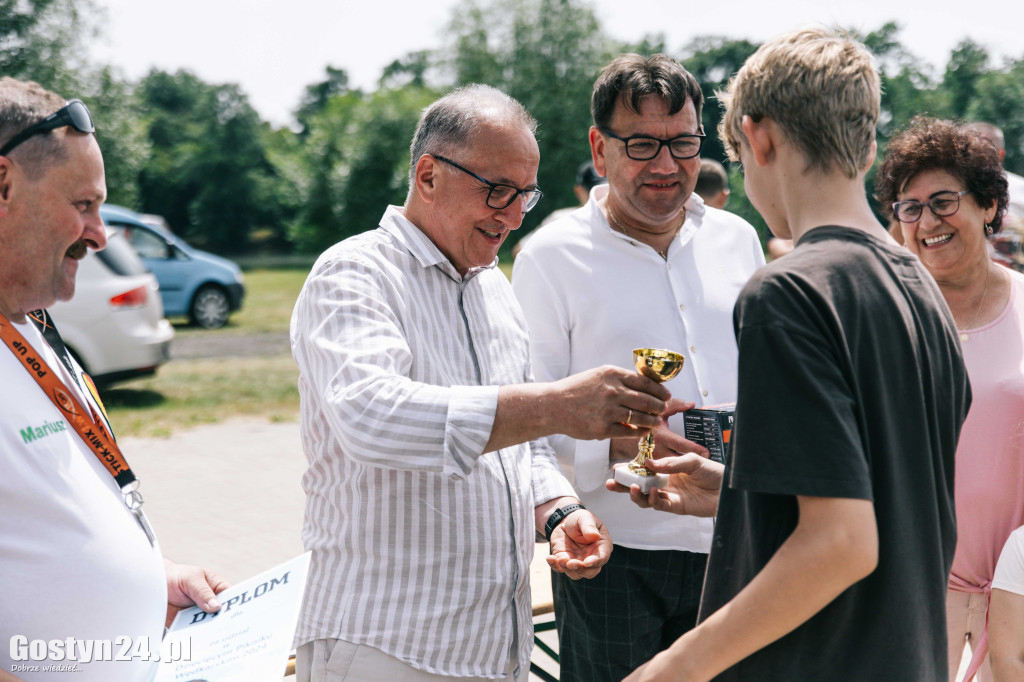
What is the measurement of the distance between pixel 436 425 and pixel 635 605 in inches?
50.1

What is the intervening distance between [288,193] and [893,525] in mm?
53626

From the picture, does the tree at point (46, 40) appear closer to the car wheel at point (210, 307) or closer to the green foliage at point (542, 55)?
the car wheel at point (210, 307)

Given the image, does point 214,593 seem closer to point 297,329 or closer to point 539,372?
point 297,329

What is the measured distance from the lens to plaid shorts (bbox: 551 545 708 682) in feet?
8.98

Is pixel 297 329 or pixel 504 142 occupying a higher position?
pixel 504 142

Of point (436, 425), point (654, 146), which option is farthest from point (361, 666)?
point (654, 146)

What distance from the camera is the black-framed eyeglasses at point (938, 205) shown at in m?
2.99

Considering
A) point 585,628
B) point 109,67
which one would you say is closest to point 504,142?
point 585,628

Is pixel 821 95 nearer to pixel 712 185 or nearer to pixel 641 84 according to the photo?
pixel 641 84

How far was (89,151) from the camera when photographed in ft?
5.66

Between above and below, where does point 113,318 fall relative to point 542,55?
below

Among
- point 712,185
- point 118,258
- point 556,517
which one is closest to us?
point 556,517

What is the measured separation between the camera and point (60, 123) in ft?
5.45

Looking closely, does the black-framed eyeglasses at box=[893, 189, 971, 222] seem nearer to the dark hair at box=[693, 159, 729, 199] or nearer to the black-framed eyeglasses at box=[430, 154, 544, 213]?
the black-framed eyeglasses at box=[430, 154, 544, 213]
